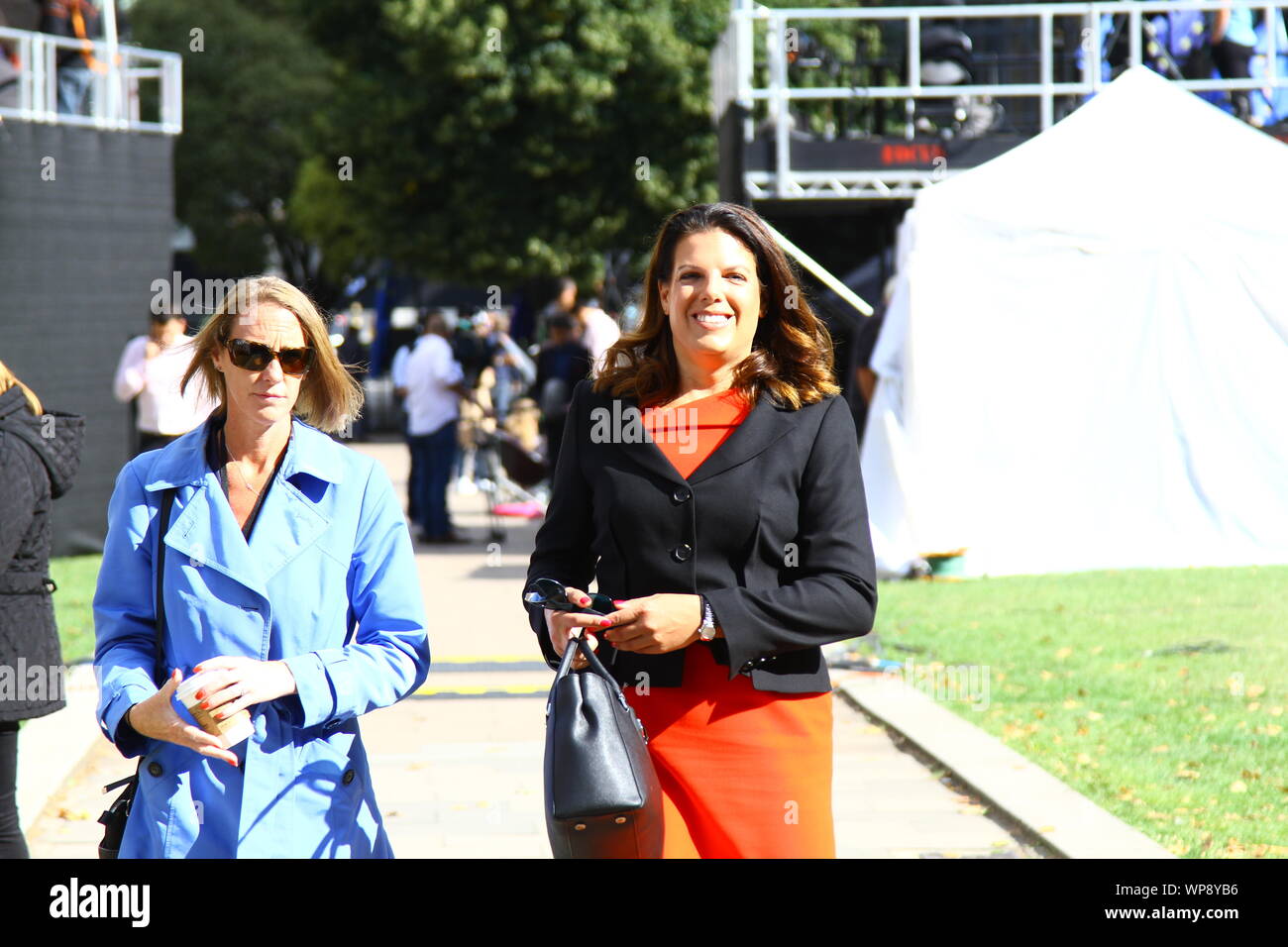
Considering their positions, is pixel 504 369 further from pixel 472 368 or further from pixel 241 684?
pixel 241 684

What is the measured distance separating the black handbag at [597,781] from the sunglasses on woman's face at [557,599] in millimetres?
146

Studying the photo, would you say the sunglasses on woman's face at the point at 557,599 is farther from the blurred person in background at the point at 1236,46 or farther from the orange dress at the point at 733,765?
the blurred person in background at the point at 1236,46

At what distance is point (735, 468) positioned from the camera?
3.32m

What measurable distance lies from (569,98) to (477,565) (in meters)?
18.7

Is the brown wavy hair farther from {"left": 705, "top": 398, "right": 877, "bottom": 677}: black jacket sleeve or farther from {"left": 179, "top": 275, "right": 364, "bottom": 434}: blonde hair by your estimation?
{"left": 179, "top": 275, "right": 364, "bottom": 434}: blonde hair

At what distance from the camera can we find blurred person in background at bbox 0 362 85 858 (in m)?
4.29

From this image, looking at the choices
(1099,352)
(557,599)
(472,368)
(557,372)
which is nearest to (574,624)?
(557,599)

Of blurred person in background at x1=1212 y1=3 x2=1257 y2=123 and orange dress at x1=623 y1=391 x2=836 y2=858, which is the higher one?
blurred person in background at x1=1212 y1=3 x2=1257 y2=123

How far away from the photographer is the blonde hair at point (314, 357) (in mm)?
3381

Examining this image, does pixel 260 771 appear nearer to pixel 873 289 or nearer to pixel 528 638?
pixel 528 638

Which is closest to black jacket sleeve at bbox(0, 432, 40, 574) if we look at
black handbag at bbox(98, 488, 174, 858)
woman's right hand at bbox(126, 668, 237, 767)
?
black handbag at bbox(98, 488, 174, 858)

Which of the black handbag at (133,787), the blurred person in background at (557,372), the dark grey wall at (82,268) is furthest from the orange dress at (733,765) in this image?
the dark grey wall at (82,268)

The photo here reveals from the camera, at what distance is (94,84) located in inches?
620

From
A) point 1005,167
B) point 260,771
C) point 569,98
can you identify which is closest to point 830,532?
point 260,771
